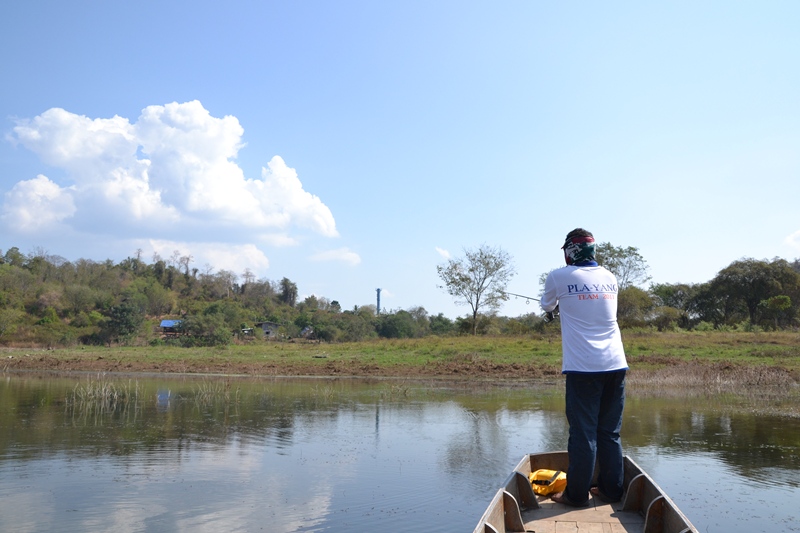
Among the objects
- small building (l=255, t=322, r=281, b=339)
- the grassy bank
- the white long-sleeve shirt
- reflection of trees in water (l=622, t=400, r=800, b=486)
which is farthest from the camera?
small building (l=255, t=322, r=281, b=339)

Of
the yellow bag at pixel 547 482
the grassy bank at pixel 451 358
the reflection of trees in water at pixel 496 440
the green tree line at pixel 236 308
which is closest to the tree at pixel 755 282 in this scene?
the green tree line at pixel 236 308

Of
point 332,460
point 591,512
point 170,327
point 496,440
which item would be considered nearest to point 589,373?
point 591,512

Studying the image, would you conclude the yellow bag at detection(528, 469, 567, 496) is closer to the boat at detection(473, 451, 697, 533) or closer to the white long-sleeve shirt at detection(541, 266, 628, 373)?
the boat at detection(473, 451, 697, 533)

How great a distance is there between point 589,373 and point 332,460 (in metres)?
5.46

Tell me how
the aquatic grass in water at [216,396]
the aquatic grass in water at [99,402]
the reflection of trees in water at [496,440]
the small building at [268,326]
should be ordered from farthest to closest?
the small building at [268,326], the aquatic grass in water at [216,396], the aquatic grass in water at [99,402], the reflection of trees in water at [496,440]

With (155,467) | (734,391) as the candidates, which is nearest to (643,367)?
(734,391)

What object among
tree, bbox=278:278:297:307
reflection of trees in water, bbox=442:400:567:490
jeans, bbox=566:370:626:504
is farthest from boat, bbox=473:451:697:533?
tree, bbox=278:278:297:307

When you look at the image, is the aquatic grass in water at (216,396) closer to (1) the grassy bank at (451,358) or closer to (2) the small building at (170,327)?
(1) the grassy bank at (451,358)

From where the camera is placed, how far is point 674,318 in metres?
46.1

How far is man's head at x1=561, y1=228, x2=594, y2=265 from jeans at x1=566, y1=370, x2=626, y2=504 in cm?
90

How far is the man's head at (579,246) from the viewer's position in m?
4.80

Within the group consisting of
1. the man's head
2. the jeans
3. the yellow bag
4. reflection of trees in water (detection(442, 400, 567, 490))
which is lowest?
reflection of trees in water (detection(442, 400, 567, 490))

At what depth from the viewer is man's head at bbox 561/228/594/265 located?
4.80 meters

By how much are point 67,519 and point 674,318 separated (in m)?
46.6
